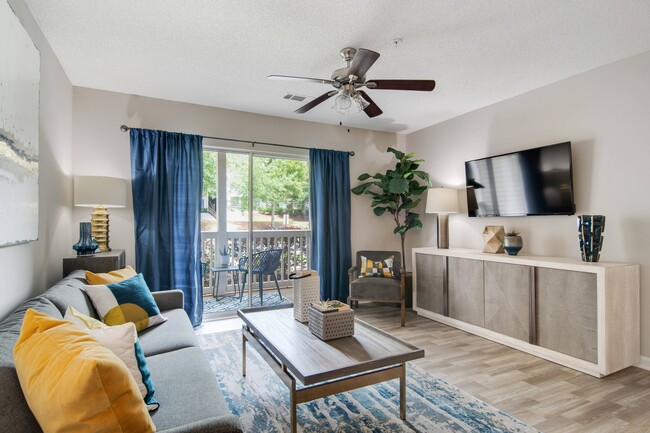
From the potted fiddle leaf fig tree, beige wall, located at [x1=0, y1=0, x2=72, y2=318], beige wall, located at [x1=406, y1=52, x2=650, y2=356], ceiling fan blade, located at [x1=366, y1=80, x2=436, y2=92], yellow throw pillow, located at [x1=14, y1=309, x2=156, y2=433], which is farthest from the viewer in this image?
the potted fiddle leaf fig tree

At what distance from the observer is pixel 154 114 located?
387 cm

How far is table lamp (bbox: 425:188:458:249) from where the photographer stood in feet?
14.1

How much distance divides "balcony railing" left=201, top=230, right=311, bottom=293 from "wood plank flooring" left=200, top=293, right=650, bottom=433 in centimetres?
221

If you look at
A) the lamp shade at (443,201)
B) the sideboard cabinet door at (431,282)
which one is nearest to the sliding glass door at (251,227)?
the sideboard cabinet door at (431,282)

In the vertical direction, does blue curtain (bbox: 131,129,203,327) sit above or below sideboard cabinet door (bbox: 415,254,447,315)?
above

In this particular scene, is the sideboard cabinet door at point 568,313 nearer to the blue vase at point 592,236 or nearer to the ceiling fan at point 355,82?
the blue vase at point 592,236

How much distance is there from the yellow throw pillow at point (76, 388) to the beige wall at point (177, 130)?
9.73ft

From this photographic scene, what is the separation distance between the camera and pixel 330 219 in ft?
15.7

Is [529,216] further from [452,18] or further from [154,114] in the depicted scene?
[154,114]

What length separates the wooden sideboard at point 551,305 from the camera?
8.79 feet

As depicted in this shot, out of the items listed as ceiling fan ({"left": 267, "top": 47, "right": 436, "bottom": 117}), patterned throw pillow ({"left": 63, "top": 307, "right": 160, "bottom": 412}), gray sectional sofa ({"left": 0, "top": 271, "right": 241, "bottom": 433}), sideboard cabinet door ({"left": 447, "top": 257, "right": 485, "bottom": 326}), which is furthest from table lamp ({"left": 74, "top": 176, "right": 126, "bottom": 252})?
sideboard cabinet door ({"left": 447, "top": 257, "right": 485, "bottom": 326})

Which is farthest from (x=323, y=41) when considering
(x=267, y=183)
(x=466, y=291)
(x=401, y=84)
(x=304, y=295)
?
(x=466, y=291)

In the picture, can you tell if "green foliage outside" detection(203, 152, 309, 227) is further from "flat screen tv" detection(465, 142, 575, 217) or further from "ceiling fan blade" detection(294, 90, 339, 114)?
"flat screen tv" detection(465, 142, 575, 217)

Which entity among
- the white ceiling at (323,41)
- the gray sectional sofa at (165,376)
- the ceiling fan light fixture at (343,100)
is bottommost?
the gray sectional sofa at (165,376)
